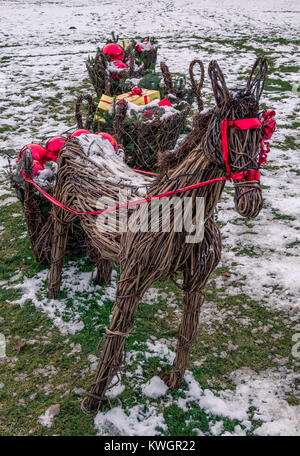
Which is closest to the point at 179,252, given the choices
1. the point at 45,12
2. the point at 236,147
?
the point at 236,147

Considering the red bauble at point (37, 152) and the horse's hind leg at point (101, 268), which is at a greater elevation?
the red bauble at point (37, 152)

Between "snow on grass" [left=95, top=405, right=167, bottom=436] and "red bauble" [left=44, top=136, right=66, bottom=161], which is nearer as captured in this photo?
"snow on grass" [left=95, top=405, right=167, bottom=436]

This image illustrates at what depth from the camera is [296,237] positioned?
14.9 feet

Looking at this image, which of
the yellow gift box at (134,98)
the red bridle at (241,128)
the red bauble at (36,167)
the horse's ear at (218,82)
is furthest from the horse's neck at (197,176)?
the yellow gift box at (134,98)

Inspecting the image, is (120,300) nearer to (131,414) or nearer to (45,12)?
(131,414)

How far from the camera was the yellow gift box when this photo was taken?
5204 mm

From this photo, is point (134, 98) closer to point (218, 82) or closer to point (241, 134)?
point (218, 82)

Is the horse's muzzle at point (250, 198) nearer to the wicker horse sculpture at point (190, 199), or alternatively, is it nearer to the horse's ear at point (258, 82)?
the wicker horse sculpture at point (190, 199)

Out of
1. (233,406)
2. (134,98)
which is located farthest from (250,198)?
(134,98)

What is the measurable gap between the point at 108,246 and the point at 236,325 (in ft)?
5.15

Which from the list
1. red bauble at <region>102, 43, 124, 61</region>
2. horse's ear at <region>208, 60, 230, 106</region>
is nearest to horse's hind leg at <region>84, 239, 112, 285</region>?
horse's ear at <region>208, 60, 230, 106</region>

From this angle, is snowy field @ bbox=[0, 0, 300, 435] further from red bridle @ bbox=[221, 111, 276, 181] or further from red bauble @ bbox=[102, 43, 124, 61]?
red bridle @ bbox=[221, 111, 276, 181]

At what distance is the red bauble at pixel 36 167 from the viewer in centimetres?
374
